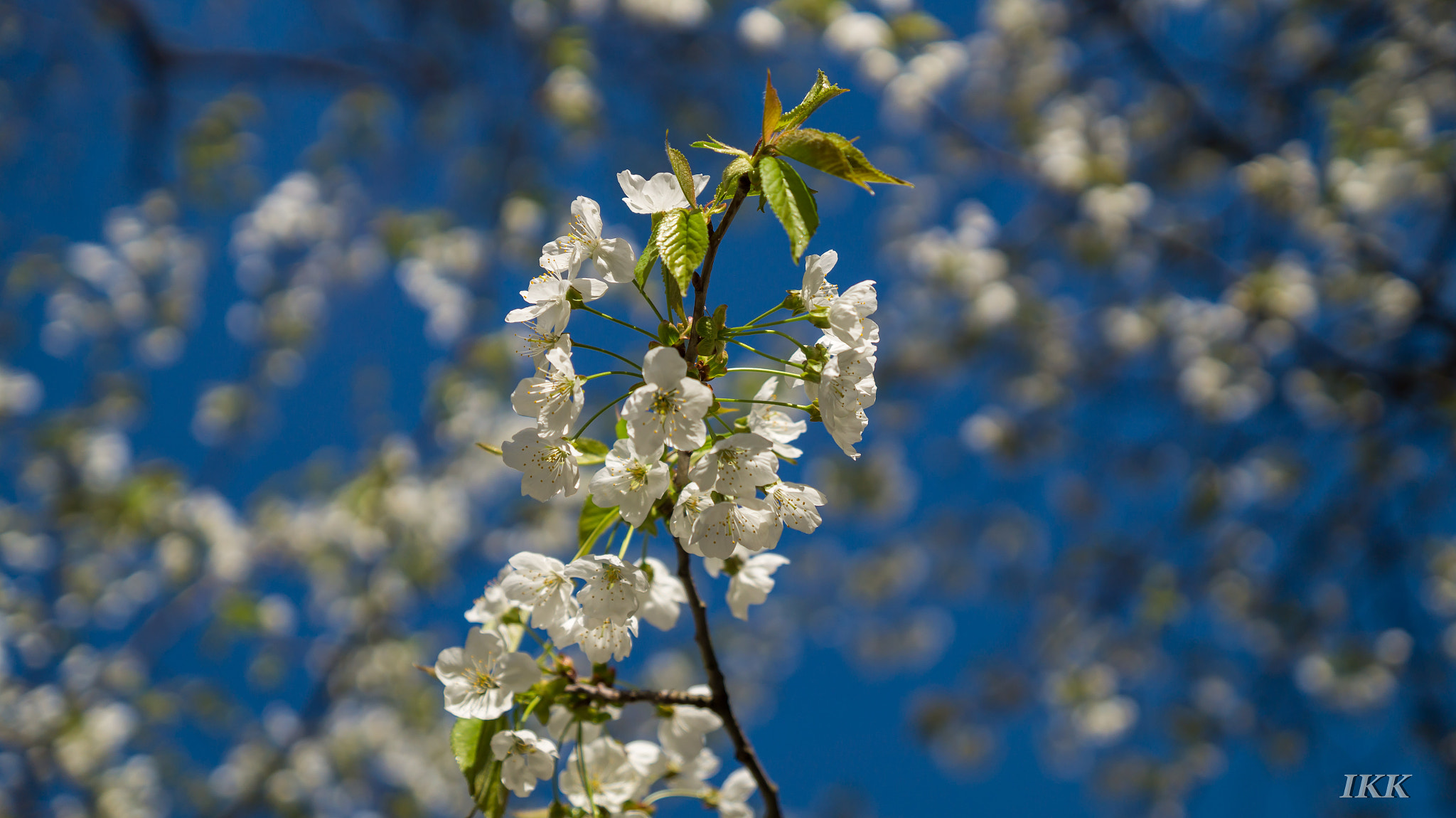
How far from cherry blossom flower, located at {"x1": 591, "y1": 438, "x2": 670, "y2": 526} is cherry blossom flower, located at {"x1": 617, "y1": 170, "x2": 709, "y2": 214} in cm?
26

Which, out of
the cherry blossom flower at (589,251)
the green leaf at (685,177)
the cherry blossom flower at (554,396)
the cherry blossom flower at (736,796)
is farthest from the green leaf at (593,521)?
the cherry blossom flower at (736,796)

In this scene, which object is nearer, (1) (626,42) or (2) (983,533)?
(1) (626,42)

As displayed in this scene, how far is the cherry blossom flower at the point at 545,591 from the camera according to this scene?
919mm

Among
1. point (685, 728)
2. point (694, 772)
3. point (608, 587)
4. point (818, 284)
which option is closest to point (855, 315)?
point (818, 284)

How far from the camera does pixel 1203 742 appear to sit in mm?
4375

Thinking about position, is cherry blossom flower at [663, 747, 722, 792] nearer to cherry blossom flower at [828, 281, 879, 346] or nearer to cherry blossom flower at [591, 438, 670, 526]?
cherry blossom flower at [591, 438, 670, 526]

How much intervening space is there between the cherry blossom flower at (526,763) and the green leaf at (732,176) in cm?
67

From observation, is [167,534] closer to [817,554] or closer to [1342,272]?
[817,554]

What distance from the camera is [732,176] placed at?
0.81 meters

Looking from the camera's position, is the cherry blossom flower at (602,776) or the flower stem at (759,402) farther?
the cherry blossom flower at (602,776)

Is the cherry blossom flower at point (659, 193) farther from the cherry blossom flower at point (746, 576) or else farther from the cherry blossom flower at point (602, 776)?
the cherry blossom flower at point (602, 776)

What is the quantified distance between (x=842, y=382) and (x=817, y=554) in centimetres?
514

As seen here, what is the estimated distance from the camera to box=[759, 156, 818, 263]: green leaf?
2.47 ft

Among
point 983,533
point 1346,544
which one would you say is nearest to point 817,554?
point 983,533
